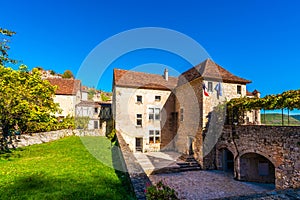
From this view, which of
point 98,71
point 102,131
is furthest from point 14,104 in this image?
point 102,131

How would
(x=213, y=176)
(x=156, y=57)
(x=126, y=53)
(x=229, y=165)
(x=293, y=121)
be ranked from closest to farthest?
(x=213, y=176)
(x=293, y=121)
(x=229, y=165)
(x=126, y=53)
(x=156, y=57)

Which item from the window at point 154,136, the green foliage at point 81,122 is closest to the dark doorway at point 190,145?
the window at point 154,136

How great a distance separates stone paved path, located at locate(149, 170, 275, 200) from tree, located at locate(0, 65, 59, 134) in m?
9.65

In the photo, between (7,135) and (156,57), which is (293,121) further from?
(7,135)

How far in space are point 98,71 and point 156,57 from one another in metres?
7.14

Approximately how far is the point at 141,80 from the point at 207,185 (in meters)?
12.4

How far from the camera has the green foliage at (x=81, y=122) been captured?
2256cm

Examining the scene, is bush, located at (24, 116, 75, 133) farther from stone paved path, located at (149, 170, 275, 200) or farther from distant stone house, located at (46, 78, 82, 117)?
stone paved path, located at (149, 170, 275, 200)

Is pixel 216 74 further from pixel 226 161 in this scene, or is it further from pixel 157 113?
pixel 157 113

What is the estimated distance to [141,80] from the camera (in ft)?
61.5

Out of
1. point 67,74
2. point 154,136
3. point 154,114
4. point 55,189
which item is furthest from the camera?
point 67,74

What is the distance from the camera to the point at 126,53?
52.5 ft

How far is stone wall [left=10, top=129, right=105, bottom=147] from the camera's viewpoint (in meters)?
13.5

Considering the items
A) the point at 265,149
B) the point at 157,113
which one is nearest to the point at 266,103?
the point at 265,149
